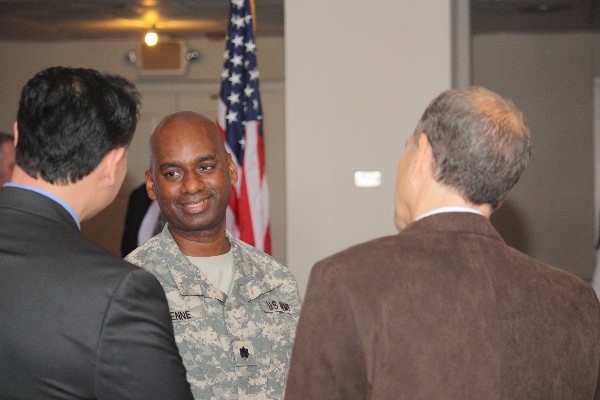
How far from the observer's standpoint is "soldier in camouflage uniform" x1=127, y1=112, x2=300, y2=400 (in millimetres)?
2158

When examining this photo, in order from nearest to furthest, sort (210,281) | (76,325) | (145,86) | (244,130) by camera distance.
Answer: (76,325), (210,281), (244,130), (145,86)

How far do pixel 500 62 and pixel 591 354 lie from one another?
770 centimetres

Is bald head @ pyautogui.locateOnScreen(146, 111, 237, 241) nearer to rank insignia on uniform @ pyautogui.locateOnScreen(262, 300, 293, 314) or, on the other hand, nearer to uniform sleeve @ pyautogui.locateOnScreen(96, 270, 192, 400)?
rank insignia on uniform @ pyautogui.locateOnScreen(262, 300, 293, 314)

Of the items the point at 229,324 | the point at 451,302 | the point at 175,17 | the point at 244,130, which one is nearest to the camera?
the point at 451,302

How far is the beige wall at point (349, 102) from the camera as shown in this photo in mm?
5375

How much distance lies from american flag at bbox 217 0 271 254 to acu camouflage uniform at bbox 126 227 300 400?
7.55ft

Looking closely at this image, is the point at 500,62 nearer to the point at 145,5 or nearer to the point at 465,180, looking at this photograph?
the point at 145,5

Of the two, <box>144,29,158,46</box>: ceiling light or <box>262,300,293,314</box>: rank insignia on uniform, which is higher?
<box>144,29,158,46</box>: ceiling light

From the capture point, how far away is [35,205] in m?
1.53

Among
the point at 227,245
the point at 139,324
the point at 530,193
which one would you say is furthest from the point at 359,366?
the point at 530,193

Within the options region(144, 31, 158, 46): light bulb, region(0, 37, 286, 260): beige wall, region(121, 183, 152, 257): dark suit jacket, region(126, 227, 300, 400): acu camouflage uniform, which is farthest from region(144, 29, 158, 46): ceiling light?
region(126, 227, 300, 400): acu camouflage uniform

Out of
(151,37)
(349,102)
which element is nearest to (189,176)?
(349,102)

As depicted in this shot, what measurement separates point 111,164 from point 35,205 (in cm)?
15

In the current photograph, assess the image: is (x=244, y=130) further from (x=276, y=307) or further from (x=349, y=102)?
(x=276, y=307)
